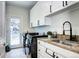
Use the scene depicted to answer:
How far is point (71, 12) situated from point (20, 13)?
13.0ft

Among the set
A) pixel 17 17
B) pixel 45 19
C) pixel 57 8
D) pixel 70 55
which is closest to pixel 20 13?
pixel 17 17

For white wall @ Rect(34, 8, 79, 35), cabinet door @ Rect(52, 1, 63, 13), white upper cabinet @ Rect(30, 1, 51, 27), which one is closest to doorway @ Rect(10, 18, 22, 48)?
white upper cabinet @ Rect(30, 1, 51, 27)

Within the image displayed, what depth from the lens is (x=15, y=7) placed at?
17.9ft

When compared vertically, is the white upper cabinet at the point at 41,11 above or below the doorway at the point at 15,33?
above

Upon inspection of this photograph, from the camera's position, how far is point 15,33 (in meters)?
5.48

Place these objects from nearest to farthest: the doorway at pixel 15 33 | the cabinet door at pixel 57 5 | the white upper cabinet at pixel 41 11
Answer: the cabinet door at pixel 57 5 < the white upper cabinet at pixel 41 11 < the doorway at pixel 15 33

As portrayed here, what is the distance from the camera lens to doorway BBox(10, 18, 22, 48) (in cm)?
539

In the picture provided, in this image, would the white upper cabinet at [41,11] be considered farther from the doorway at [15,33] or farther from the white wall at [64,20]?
the doorway at [15,33]

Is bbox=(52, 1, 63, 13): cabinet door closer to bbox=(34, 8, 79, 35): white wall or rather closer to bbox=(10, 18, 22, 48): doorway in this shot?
bbox=(34, 8, 79, 35): white wall

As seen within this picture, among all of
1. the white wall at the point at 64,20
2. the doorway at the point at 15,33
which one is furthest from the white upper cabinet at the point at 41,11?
the doorway at the point at 15,33

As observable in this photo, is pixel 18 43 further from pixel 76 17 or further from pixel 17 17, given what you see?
pixel 76 17

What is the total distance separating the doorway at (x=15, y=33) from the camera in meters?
5.39

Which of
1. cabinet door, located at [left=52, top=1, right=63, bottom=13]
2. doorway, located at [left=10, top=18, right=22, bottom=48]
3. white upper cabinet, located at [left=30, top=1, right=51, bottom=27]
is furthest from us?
doorway, located at [left=10, top=18, right=22, bottom=48]

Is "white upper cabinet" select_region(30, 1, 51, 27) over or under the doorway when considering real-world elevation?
over
